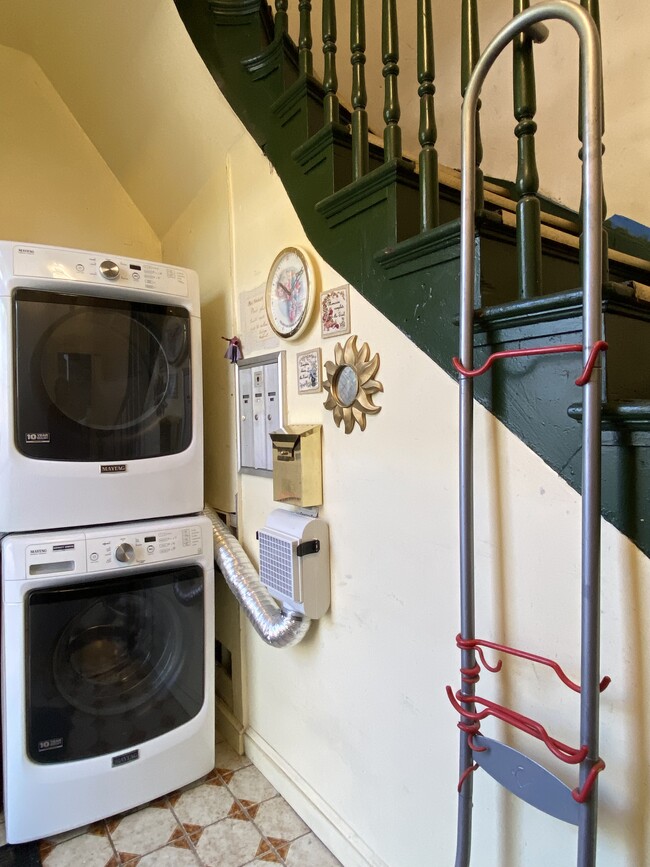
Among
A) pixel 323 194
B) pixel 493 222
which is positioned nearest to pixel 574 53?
pixel 323 194

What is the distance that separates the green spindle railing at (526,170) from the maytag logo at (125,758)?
5.19 ft

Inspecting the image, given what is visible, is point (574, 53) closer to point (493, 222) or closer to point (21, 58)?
point (493, 222)

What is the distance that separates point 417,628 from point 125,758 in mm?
1024

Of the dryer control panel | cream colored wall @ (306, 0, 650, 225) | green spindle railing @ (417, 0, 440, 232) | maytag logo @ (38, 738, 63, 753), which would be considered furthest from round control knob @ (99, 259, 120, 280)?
maytag logo @ (38, 738, 63, 753)

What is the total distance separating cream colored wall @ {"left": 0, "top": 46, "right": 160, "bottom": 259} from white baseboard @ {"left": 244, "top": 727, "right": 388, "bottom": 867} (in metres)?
2.03

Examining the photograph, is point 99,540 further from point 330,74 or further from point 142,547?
point 330,74

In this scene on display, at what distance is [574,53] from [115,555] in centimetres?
207

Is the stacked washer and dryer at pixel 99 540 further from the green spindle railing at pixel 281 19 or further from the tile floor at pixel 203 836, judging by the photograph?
the green spindle railing at pixel 281 19

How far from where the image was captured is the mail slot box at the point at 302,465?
1.28 m

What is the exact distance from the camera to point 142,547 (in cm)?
149

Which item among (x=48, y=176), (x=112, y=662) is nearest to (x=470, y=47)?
(x=112, y=662)

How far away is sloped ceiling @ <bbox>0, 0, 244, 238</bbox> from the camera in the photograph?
1.53m

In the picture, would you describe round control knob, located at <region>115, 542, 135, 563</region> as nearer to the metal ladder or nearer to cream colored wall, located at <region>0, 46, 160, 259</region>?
the metal ladder

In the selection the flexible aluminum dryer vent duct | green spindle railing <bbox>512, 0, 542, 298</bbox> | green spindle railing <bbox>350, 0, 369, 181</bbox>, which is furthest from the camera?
the flexible aluminum dryer vent duct
